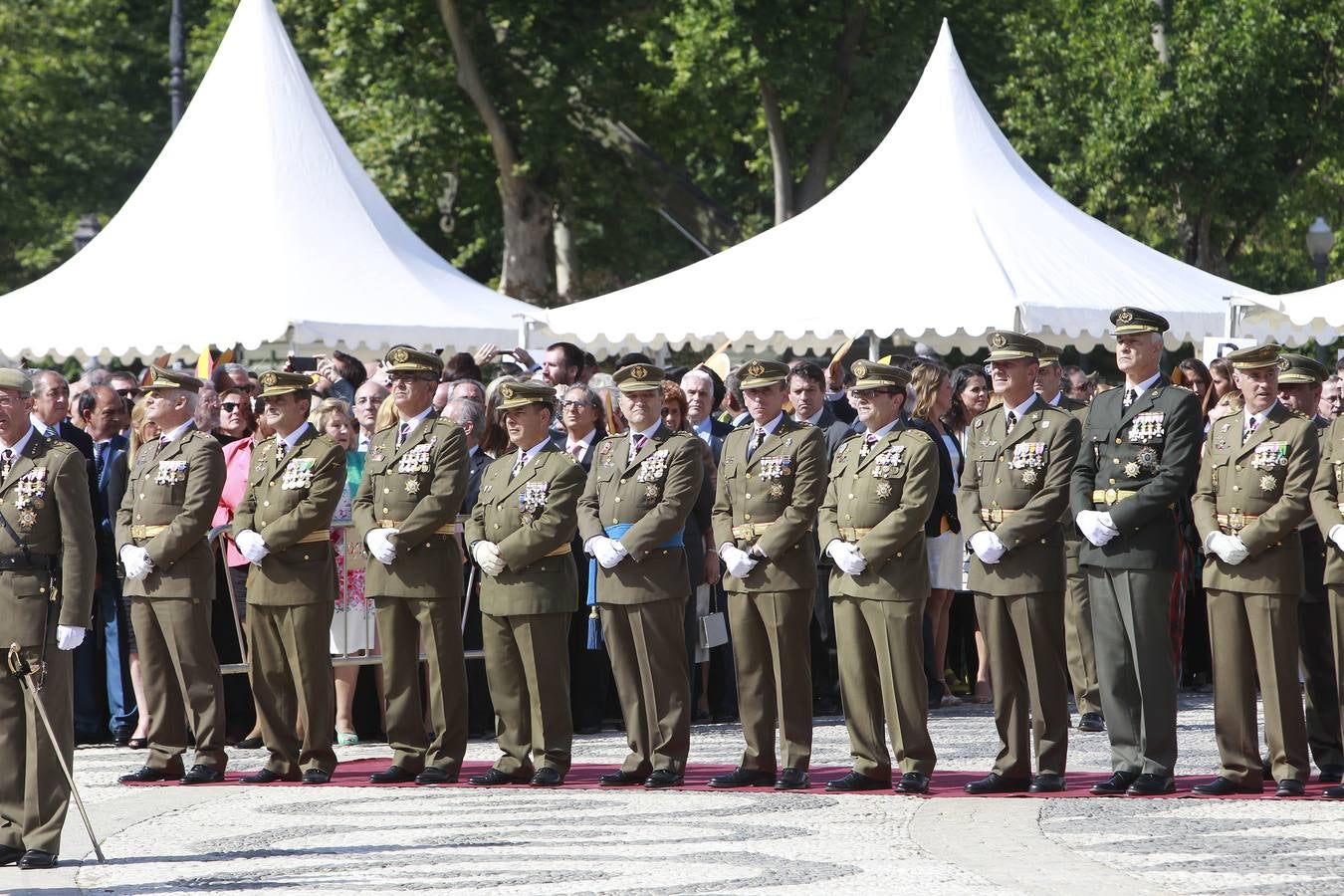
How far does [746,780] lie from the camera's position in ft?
31.8

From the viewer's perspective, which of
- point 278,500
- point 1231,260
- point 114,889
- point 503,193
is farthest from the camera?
point 1231,260

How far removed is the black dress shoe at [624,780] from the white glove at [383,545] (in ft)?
4.56

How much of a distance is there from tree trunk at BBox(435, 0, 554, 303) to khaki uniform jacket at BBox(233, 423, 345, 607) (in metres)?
19.8

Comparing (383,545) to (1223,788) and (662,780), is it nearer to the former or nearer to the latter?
(662,780)

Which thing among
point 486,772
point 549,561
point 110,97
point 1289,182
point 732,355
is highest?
point 110,97

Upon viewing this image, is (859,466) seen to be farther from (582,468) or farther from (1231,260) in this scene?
(1231,260)

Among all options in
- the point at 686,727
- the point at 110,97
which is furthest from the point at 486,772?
the point at 110,97

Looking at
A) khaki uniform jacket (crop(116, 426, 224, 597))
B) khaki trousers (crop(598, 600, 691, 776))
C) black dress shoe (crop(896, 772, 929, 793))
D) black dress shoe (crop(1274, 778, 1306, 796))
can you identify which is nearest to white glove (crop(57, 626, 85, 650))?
khaki uniform jacket (crop(116, 426, 224, 597))

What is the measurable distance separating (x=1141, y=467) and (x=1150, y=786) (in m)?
1.31

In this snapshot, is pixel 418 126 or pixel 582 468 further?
pixel 418 126

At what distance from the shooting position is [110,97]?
4100 centimetres

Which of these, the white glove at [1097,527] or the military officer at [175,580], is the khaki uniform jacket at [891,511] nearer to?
the white glove at [1097,527]

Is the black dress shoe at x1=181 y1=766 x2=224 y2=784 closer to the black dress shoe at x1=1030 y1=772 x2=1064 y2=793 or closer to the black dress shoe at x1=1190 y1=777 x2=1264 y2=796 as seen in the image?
the black dress shoe at x1=1030 y1=772 x2=1064 y2=793

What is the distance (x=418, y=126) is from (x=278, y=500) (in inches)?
863
